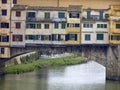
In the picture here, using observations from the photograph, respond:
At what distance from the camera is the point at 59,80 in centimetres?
5672

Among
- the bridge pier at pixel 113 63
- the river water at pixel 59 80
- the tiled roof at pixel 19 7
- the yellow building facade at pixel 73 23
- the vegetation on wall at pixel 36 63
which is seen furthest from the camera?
the vegetation on wall at pixel 36 63

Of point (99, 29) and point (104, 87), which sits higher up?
point (99, 29)

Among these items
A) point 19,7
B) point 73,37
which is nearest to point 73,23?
point 73,37

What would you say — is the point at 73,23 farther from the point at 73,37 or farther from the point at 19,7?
the point at 19,7

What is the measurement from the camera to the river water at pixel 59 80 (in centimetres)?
5184

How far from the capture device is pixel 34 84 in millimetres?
53719

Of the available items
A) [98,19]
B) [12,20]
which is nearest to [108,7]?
[98,19]

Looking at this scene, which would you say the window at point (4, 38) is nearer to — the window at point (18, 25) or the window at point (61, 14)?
the window at point (18, 25)

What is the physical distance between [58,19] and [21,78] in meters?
6.94

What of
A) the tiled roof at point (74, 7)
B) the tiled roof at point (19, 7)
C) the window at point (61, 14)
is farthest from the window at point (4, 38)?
the tiled roof at point (74, 7)

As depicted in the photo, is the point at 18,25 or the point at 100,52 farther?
the point at 100,52

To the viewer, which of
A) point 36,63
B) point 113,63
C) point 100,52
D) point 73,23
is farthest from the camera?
point 36,63

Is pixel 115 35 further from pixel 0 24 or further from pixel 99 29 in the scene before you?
pixel 0 24

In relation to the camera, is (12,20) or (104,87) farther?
(12,20)
